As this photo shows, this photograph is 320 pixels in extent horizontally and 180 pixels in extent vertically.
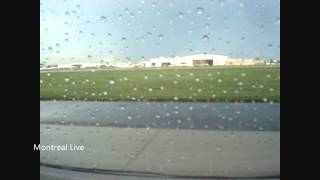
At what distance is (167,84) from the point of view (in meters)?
7.68

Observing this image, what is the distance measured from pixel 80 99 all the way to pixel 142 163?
13.3 feet

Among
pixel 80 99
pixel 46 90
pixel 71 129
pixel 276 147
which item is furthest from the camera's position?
pixel 46 90

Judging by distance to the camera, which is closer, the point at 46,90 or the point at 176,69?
the point at 176,69

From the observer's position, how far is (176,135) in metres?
6.27

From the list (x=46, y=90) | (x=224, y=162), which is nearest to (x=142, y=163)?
(x=224, y=162)

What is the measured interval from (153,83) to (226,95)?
1.38 meters

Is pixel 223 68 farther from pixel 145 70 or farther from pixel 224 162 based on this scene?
pixel 224 162

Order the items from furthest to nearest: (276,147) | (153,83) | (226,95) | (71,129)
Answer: (153,83), (226,95), (71,129), (276,147)

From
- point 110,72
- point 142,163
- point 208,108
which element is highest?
point 110,72

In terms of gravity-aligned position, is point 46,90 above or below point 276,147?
above

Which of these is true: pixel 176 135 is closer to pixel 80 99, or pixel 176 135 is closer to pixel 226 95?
pixel 226 95

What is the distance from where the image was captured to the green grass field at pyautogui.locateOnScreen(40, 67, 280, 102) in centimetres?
671

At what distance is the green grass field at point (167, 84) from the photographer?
6.71m

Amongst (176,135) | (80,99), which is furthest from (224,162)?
(80,99)
